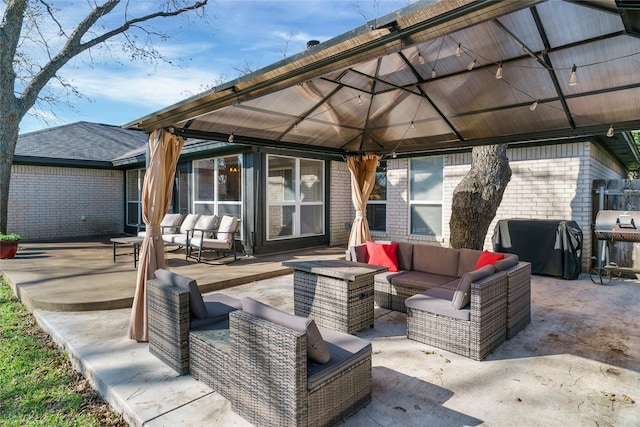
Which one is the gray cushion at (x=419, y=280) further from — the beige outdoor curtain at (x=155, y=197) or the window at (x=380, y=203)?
the window at (x=380, y=203)

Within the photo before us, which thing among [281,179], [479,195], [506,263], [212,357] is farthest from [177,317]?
[281,179]

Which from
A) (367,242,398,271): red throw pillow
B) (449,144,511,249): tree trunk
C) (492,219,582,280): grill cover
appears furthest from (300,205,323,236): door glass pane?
(492,219,582,280): grill cover

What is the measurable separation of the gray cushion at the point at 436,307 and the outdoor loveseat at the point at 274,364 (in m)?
1.23

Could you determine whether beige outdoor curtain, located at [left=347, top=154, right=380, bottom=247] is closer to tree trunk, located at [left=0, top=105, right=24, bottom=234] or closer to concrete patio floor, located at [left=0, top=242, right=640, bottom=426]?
concrete patio floor, located at [left=0, top=242, right=640, bottom=426]

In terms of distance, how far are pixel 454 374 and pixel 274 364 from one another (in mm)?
1724

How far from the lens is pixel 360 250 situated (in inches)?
209

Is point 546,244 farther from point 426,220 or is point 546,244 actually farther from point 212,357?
point 212,357

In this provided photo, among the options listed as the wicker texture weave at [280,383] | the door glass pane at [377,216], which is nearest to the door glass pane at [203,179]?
the door glass pane at [377,216]

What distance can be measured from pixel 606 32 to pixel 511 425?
313cm

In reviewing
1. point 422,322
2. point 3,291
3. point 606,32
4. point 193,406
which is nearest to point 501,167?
point 606,32

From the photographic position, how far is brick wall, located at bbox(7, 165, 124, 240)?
11078 millimetres

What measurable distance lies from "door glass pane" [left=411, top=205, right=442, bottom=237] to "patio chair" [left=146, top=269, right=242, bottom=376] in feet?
22.3

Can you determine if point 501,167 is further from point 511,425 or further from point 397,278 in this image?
point 511,425

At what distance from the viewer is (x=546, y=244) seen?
6699 mm
